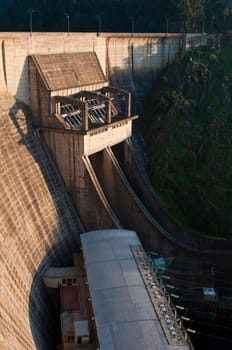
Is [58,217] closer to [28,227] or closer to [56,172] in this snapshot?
[28,227]

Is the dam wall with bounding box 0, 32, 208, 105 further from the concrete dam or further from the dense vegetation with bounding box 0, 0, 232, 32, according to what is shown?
the dense vegetation with bounding box 0, 0, 232, 32

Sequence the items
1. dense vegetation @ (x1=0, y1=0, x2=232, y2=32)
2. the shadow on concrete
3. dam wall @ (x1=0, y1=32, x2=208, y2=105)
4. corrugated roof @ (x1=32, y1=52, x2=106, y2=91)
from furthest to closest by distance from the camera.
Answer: dense vegetation @ (x1=0, y1=0, x2=232, y2=32), corrugated roof @ (x1=32, y1=52, x2=106, y2=91), dam wall @ (x1=0, y1=32, x2=208, y2=105), the shadow on concrete

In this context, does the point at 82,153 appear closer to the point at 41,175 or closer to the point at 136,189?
the point at 41,175

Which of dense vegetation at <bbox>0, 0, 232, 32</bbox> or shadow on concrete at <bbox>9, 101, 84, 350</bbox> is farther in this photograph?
dense vegetation at <bbox>0, 0, 232, 32</bbox>

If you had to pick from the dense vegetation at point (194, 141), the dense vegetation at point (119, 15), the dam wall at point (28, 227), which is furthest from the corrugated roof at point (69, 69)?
the dense vegetation at point (119, 15)

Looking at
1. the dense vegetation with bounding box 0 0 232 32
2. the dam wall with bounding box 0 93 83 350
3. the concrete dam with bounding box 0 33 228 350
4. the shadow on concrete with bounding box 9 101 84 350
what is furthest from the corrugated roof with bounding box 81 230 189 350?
the dense vegetation with bounding box 0 0 232 32

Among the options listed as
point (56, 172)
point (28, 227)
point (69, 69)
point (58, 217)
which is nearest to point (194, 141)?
point (69, 69)

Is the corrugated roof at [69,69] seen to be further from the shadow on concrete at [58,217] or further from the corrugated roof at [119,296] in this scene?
the corrugated roof at [119,296]

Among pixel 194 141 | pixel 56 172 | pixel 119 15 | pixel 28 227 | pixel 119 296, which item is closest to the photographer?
pixel 119 296

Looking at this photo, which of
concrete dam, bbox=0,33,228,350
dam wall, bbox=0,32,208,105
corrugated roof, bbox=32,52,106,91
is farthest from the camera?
Result: corrugated roof, bbox=32,52,106,91
